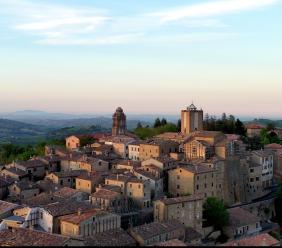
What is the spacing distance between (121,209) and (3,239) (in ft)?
42.4

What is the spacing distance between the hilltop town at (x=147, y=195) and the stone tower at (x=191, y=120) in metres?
4.98

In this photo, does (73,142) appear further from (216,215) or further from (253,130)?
(216,215)

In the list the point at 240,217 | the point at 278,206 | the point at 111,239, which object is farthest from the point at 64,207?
the point at 278,206

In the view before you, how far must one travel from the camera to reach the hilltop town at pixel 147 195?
123 ft

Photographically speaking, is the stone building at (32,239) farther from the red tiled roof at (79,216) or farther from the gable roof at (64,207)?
the gable roof at (64,207)

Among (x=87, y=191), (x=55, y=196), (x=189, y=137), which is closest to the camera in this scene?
(x=55, y=196)

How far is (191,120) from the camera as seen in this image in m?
71.8

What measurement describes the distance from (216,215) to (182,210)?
14.8 feet

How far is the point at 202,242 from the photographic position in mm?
42469

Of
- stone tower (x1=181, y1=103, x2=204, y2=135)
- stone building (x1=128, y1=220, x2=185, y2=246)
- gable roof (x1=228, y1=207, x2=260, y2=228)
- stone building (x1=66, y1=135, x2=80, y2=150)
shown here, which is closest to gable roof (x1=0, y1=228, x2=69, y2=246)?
stone building (x1=128, y1=220, x2=185, y2=246)

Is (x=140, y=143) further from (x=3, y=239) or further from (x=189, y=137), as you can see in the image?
(x=3, y=239)

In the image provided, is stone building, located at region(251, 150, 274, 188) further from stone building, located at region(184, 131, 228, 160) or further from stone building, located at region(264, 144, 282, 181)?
stone building, located at region(184, 131, 228, 160)

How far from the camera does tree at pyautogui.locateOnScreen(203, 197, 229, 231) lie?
46094 millimetres

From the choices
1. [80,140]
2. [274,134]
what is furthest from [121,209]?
[274,134]
